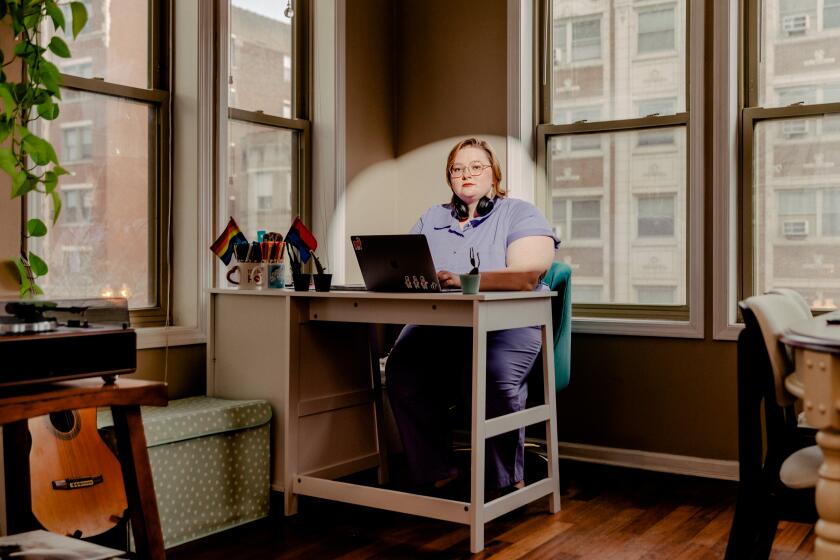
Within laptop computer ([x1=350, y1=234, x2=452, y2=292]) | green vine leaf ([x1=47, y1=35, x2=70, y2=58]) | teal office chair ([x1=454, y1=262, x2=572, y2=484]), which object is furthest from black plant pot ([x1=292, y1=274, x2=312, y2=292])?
green vine leaf ([x1=47, y1=35, x2=70, y2=58])

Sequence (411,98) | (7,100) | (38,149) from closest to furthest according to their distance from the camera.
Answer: (7,100), (38,149), (411,98)

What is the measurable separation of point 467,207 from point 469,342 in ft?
1.86

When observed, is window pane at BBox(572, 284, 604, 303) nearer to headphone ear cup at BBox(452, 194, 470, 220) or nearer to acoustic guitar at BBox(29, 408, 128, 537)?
headphone ear cup at BBox(452, 194, 470, 220)

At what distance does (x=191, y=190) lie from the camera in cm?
346

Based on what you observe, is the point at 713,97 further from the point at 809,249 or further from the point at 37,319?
the point at 37,319

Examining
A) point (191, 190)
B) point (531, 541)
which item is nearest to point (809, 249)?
point (531, 541)

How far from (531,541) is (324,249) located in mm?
1816

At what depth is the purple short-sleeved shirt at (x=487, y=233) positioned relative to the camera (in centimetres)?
327

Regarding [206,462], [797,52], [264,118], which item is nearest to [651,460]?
[797,52]

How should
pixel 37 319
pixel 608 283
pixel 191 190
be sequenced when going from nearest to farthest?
pixel 37 319 → pixel 191 190 → pixel 608 283

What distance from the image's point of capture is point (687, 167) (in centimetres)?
374

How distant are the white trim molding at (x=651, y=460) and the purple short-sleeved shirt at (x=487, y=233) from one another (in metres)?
1.06

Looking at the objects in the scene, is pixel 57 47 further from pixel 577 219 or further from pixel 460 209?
pixel 577 219

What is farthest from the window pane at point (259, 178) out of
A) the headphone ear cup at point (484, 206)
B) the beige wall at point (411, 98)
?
the headphone ear cup at point (484, 206)
